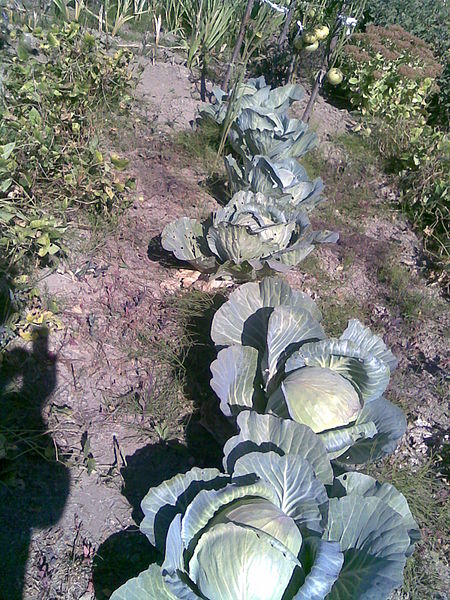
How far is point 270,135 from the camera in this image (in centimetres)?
379

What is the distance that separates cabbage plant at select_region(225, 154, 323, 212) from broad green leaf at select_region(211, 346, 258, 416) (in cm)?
139

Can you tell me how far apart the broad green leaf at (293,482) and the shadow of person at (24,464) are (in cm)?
85

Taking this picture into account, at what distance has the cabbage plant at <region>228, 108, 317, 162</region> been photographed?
12.6 feet

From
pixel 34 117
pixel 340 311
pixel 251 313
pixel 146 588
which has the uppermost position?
pixel 34 117

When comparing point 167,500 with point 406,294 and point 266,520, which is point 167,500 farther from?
point 406,294

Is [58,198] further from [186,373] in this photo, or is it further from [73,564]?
[73,564]

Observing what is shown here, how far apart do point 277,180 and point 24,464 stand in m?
2.22

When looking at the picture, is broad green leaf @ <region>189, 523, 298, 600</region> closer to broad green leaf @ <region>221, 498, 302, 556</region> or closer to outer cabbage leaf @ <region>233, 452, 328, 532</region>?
broad green leaf @ <region>221, 498, 302, 556</region>

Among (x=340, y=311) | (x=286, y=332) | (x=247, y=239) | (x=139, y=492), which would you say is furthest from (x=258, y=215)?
(x=139, y=492)

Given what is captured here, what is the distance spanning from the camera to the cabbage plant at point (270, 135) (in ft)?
12.6

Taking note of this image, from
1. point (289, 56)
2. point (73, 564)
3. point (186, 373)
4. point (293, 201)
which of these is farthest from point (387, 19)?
point (73, 564)

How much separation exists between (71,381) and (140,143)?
→ 222 centimetres

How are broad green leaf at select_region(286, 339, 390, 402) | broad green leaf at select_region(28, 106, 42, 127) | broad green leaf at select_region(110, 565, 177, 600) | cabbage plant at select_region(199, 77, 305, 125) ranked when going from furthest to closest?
cabbage plant at select_region(199, 77, 305, 125) → broad green leaf at select_region(28, 106, 42, 127) → broad green leaf at select_region(286, 339, 390, 402) → broad green leaf at select_region(110, 565, 177, 600)

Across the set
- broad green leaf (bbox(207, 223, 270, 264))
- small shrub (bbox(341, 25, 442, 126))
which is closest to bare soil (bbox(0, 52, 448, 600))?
broad green leaf (bbox(207, 223, 270, 264))
